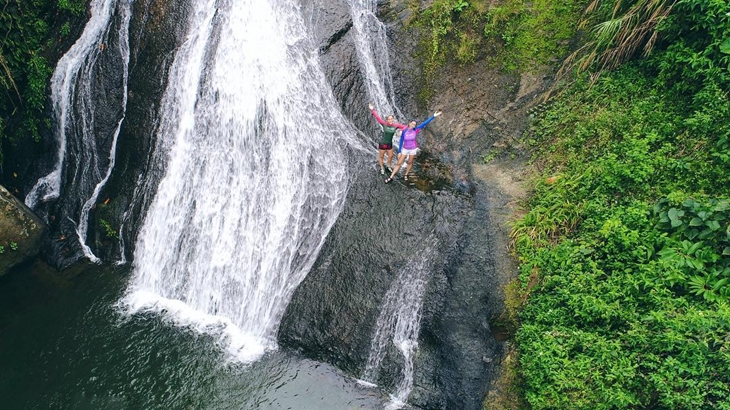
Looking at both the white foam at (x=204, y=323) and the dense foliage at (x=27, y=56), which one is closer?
the white foam at (x=204, y=323)

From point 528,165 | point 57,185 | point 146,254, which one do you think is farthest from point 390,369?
point 57,185

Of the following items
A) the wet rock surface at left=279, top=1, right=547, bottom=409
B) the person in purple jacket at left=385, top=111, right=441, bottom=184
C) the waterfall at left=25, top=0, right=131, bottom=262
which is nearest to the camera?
the wet rock surface at left=279, top=1, right=547, bottom=409

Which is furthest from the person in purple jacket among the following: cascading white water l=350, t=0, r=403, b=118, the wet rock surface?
cascading white water l=350, t=0, r=403, b=118

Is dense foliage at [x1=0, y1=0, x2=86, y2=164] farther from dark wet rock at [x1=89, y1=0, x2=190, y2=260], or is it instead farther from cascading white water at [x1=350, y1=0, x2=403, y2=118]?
cascading white water at [x1=350, y1=0, x2=403, y2=118]

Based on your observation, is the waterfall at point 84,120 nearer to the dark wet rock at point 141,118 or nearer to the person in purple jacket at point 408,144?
the dark wet rock at point 141,118

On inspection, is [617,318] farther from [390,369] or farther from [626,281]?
[390,369]

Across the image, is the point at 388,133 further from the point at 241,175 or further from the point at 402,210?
the point at 241,175

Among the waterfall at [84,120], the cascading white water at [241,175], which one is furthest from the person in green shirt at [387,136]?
the waterfall at [84,120]
